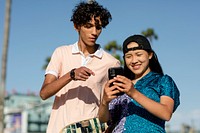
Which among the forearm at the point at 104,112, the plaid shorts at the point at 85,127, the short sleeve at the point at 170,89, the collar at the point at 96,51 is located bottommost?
the plaid shorts at the point at 85,127

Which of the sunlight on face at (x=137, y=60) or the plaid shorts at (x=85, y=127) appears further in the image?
the plaid shorts at (x=85, y=127)

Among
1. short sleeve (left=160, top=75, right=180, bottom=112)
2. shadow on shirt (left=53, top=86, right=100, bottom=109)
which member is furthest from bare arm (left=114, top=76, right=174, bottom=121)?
shadow on shirt (left=53, top=86, right=100, bottom=109)

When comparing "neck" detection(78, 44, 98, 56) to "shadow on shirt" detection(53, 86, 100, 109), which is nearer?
"shadow on shirt" detection(53, 86, 100, 109)

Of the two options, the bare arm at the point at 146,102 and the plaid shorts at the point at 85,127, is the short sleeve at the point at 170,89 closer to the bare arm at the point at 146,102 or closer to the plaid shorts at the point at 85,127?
the bare arm at the point at 146,102

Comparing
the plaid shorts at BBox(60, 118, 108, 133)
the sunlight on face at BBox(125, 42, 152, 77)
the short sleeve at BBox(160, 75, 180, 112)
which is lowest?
the plaid shorts at BBox(60, 118, 108, 133)

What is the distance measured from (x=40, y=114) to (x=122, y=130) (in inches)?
1464

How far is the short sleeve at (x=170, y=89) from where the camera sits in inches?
118

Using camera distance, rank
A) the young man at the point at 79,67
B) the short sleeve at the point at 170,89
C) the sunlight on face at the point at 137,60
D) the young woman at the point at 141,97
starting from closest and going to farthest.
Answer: the young woman at the point at 141,97 → the short sleeve at the point at 170,89 → the sunlight on face at the point at 137,60 → the young man at the point at 79,67

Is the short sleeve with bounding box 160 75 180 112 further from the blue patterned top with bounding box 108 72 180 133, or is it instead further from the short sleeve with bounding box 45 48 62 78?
the short sleeve with bounding box 45 48 62 78

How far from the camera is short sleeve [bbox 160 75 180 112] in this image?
2994 mm

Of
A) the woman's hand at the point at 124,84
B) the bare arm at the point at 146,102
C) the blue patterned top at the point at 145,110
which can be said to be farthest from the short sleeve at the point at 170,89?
the woman's hand at the point at 124,84

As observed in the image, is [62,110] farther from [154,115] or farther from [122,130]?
[154,115]

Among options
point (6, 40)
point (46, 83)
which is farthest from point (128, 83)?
point (6, 40)

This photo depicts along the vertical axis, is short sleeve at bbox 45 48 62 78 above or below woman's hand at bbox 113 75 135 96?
above
